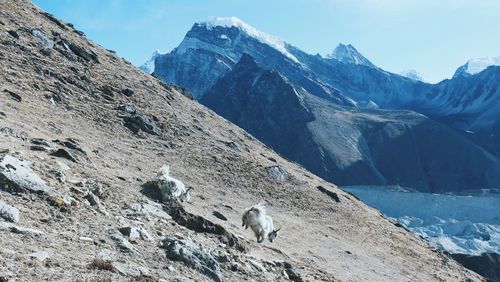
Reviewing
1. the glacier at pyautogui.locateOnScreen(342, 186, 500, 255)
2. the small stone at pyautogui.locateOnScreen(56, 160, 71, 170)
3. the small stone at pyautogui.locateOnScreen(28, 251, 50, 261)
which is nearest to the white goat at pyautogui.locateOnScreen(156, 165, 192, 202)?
the small stone at pyautogui.locateOnScreen(56, 160, 71, 170)

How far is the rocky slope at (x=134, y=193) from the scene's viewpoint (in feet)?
38.5

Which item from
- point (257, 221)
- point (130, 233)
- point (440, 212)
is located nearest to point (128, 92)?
point (257, 221)

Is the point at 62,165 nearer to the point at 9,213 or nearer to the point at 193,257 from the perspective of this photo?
the point at 9,213

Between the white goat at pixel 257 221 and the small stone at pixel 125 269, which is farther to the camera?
the white goat at pixel 257 221

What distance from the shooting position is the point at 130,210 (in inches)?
631

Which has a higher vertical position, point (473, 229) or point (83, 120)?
point (473, 229)

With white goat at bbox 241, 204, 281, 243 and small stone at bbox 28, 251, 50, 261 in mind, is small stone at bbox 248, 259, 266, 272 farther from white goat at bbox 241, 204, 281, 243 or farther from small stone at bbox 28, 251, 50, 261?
small stone at bbox 28, 251, 50, 261

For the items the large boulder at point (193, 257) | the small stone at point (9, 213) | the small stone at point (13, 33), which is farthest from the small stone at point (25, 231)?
the small stone at point (13, 33)

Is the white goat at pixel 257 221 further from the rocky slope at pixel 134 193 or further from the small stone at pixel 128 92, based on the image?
the small stone at pixel 128 92

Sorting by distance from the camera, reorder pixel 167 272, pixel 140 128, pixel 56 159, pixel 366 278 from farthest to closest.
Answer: pixel 140 128 → pixel 366 278 → pixel 56 159 → pixel 167 272

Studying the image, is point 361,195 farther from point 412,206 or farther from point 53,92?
point 53,92

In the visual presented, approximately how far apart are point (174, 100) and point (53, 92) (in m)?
17.2

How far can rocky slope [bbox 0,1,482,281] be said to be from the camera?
1174 cm

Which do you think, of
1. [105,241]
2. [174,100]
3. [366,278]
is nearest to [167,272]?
Answer: [105,241]
